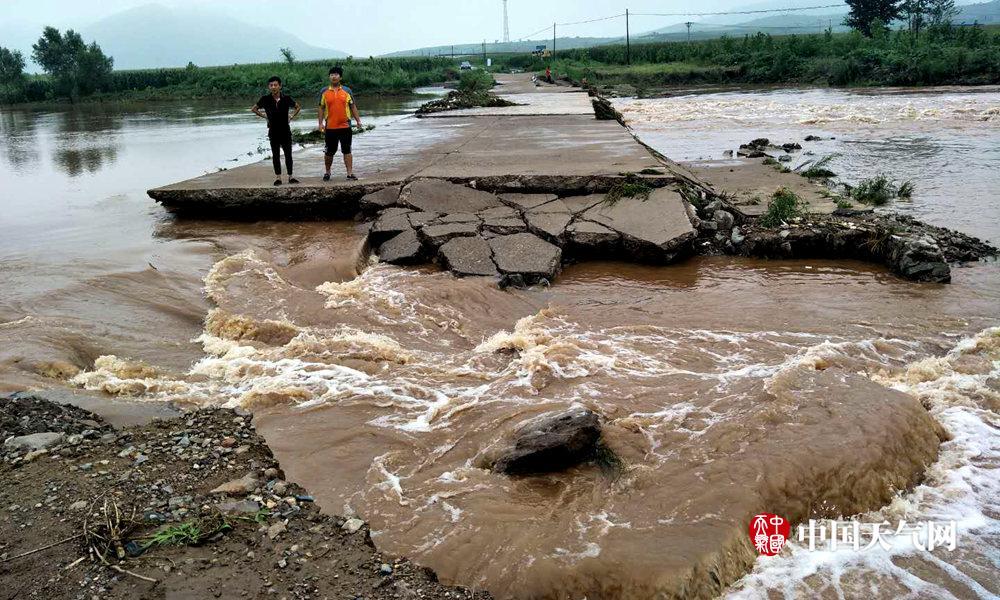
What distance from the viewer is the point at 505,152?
33.8 feet

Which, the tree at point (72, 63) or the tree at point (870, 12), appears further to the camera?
the tree at point (870, 12)

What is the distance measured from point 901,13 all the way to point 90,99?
61.2 metres

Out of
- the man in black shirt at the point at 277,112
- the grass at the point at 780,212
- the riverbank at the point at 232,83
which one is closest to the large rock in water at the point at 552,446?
the grass at the point at 780,212

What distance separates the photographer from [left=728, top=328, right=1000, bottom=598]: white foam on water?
2684mm

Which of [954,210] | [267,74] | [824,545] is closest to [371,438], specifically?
[824,545]

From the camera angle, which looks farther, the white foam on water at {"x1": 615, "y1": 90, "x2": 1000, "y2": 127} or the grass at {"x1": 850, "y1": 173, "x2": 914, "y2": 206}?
the white foam on water at {"x1": 615, "y1": 90, "x2": 1000, "y2": 127}

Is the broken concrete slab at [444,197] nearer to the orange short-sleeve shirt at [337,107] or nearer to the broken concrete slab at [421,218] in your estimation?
the broken concrete slab at [421,218]

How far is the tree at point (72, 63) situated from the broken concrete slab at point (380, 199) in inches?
1896

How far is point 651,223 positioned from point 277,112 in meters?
4.72

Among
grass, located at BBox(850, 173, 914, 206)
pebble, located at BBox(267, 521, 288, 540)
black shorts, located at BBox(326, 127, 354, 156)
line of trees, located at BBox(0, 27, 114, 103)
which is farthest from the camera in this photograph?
line of trees, located at BBox(0, 27, 114, 103)

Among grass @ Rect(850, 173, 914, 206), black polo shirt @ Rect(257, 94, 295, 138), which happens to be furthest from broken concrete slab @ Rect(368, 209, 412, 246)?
grass @ Rect(850, 173, 914, 206)

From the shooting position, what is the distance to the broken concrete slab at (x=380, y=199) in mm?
8109

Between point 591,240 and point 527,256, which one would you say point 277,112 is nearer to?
point 527,256

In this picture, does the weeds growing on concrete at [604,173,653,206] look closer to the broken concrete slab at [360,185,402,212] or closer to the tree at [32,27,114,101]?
the broken concrete slab at [360,185,402,212]
